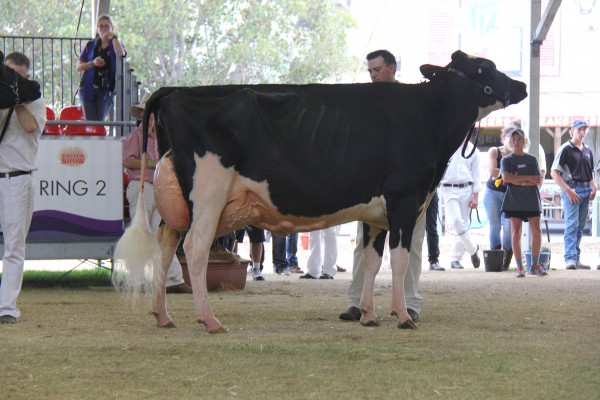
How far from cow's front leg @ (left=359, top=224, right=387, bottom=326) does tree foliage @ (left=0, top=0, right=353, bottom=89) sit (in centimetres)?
2817

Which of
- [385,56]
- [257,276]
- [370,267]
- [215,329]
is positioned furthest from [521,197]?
[215,329]

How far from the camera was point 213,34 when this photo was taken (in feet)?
127

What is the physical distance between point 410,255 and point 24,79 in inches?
133

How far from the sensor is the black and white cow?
8.20 meters

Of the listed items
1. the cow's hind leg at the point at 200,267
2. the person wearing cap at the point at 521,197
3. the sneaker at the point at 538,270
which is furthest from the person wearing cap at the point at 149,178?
the sneaker at the point at 538,270

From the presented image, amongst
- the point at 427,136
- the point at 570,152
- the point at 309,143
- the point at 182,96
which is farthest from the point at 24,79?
the point at 570,152

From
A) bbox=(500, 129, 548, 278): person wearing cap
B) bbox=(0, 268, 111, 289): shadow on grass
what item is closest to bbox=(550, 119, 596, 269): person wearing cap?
bbox=(500, 129, 548, 278): person wearing cap

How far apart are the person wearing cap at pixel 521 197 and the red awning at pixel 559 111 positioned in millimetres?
18705

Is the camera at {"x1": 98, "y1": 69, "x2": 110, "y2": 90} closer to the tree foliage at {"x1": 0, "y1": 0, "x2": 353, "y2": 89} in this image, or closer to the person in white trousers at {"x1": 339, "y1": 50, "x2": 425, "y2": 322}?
the person in white trousers at {"x1": 339, "y1": 50, "x2": 425, "y2": 322}

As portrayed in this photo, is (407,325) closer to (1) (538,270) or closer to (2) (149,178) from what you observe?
(2) (149,178)

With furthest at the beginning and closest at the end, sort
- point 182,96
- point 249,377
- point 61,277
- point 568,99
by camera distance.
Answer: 1. point 568,99
2. point 61,277
3. point 182,96
4. point 249,377

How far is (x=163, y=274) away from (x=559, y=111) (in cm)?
3032

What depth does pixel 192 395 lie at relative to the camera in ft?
18.1

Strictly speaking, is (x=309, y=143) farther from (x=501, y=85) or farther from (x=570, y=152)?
(x=570, y=152)
